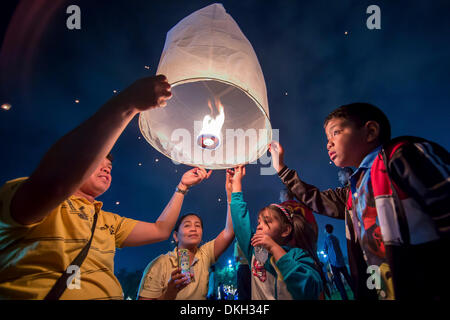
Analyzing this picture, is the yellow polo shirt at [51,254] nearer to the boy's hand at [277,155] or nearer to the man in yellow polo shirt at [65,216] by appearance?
the man in yellow polo shirt at [65,216]

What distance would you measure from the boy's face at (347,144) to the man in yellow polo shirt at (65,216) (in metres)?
1.65

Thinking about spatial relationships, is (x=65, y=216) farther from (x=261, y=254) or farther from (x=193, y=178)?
(x=261, y=254)

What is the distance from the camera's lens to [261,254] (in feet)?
6.79

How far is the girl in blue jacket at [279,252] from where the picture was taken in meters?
1.68

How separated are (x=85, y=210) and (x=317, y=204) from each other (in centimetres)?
237

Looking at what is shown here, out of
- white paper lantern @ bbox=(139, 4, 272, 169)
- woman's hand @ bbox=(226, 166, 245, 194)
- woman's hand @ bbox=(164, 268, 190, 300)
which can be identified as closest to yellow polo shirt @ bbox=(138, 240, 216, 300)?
woman's hand @ bbox=(164, 268, 190, 300)

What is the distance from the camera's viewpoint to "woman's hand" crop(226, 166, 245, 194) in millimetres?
2449

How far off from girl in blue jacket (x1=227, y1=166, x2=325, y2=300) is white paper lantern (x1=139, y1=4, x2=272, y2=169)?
0.95 m

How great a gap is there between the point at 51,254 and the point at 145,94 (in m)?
1.15

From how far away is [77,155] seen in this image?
2.63ft

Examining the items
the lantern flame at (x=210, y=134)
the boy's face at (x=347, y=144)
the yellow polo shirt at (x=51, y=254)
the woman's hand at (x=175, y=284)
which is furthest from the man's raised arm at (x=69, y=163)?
the boy's face at (x=347, y=144)

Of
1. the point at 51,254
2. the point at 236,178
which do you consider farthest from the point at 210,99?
the point at 51,254
